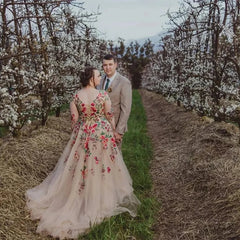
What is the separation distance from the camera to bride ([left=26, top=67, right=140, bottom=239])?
12.0 ft

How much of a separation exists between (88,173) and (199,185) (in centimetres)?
206

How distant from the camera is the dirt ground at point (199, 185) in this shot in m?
3.48

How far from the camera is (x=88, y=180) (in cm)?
375

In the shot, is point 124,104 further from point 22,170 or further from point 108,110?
point 22,170

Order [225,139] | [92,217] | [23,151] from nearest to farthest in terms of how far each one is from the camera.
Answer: [92,217] < [23,151] < [225,139]

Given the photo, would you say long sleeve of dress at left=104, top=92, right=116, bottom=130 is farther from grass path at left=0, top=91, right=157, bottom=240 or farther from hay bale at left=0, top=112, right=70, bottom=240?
hay bale at left=0, top=112, right=70, bottom=240

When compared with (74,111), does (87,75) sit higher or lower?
higher

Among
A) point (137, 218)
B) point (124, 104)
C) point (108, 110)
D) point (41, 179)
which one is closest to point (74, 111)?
point (108, 110)

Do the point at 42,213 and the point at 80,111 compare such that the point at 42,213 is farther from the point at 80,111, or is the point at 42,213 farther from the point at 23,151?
the point at 23,151

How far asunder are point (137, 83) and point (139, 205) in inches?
1828

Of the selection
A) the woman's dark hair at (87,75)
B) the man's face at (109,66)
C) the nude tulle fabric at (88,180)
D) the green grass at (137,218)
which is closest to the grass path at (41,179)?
the green grass at (137,218)

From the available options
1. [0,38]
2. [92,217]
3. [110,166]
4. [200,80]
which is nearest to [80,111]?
[110,166]

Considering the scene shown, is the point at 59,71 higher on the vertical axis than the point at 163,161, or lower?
higher

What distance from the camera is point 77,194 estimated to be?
3.72 meters
